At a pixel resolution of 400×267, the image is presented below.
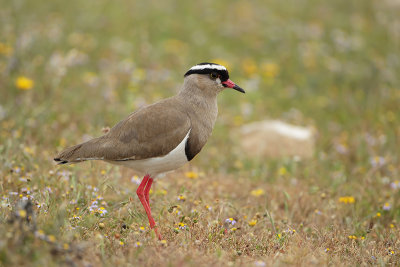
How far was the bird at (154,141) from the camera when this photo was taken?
4488 mm

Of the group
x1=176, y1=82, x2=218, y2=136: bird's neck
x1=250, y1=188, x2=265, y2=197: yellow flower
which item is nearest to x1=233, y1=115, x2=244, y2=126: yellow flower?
x1=250, y1=188, x2=265, y2=197: yellow flower

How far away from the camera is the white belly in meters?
4.49

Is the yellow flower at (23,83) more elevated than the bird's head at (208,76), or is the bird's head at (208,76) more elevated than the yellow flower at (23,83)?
the bird's head at (208,76)

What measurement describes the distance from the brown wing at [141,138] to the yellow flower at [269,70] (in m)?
5.72

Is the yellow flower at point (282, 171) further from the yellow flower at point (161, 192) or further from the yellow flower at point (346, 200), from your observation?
the yellow flower at point (161, 192)

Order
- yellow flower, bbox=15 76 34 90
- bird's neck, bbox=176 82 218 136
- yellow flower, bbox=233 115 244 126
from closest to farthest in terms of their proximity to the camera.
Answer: bird's neck, bbox=176 82 218 136 < yellow flower, bbox=15 76 34 90 < yellow flower, bbox=233 115 244 126

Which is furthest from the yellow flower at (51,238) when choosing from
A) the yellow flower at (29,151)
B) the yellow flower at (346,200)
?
the yellow flower at (346,200)

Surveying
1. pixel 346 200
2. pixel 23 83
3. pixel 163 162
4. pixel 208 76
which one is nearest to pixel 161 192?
pixel 163 162

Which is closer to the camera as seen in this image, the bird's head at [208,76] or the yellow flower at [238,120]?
the bird's head at [208,76]

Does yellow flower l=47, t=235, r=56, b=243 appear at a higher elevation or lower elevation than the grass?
higher

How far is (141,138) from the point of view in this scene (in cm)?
453

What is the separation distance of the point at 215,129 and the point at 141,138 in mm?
3577

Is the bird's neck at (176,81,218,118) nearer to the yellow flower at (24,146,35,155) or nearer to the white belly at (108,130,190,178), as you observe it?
the white belly at (108,130,190,178)

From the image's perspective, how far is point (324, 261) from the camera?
3.78 metres
